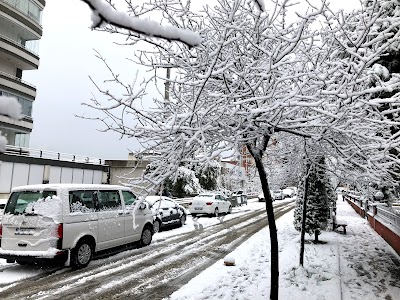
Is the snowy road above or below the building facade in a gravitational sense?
below

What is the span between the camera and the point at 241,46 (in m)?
5.09

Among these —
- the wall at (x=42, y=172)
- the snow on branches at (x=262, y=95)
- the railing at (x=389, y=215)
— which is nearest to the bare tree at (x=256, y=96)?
the snow on branches at (x=262, y=95)

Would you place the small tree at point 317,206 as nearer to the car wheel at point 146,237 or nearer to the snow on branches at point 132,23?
the car wheel at point 146,237

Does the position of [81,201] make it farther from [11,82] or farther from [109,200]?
[11,82]

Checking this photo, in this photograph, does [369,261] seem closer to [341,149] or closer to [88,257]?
[341,149]

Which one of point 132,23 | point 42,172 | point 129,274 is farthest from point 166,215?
point 42,172

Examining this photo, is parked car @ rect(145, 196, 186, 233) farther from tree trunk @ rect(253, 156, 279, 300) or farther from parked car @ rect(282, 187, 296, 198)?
parked car @ rect(282, 187, 296, 198)

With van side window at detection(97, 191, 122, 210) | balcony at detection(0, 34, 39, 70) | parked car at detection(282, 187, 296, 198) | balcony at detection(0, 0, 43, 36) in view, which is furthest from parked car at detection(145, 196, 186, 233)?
parked car at detection(282, 187, 296, 198)

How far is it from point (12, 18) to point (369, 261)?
9.80 metres

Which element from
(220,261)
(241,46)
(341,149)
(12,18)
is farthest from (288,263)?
(12,18)

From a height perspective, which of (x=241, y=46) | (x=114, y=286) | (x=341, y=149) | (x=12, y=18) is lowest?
(x=114, y=286)

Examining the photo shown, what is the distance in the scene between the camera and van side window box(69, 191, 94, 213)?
890 centimetres

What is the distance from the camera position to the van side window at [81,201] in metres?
8.90

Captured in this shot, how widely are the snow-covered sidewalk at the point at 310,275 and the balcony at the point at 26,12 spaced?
16.9 feet
